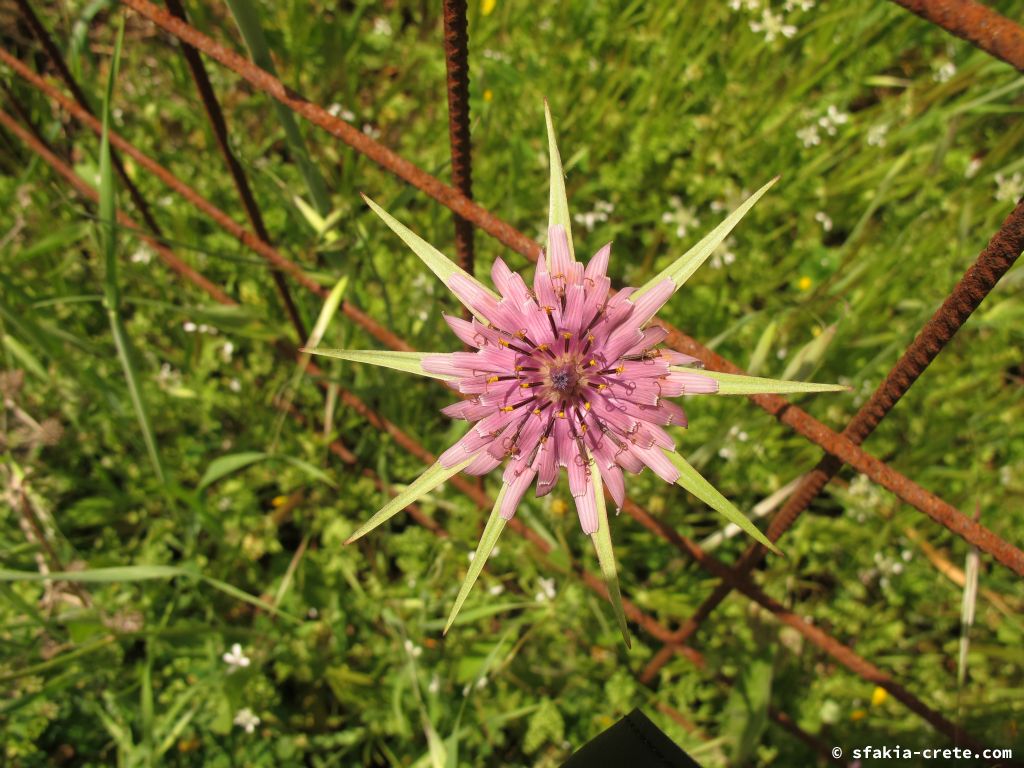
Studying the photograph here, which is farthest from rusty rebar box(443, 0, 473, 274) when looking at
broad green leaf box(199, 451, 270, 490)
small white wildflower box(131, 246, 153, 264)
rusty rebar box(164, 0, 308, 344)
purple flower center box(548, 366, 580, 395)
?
small white wildflower box(131, 246, 153, 264)

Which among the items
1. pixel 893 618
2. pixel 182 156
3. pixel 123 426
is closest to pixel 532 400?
pixel 123 426

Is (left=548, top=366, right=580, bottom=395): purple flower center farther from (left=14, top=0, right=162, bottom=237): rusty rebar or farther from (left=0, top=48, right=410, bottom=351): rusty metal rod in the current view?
(left=14, top=0, right=162, bottom=237): rusty rebar

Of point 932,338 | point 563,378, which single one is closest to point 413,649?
point 563,378

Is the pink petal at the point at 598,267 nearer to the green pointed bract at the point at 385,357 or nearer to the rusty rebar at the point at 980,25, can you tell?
the green pointed bract at the point at 385,357

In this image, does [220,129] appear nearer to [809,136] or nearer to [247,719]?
[247,719]

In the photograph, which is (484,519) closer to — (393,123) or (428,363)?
(428,363)

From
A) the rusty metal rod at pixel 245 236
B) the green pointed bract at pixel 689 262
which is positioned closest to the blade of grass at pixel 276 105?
the rusty metal rod at pixel 245 236
